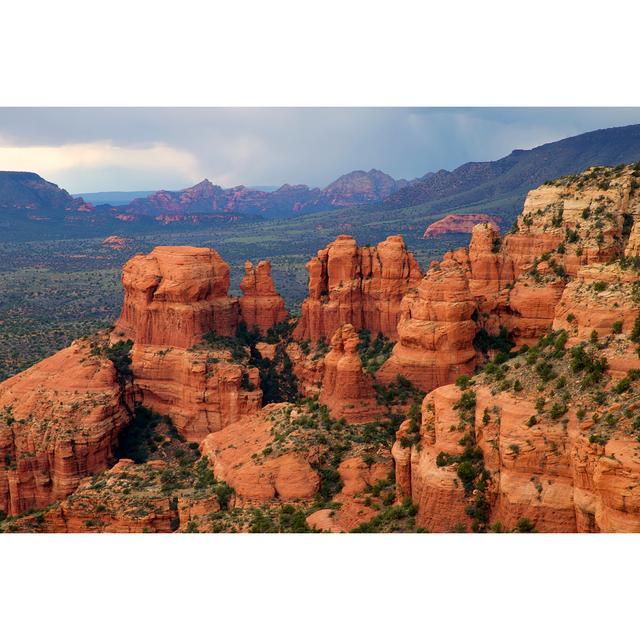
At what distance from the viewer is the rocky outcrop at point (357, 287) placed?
5503 centimetres

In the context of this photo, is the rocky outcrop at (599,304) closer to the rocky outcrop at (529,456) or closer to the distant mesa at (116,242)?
the rocky outcrop at (529,456)

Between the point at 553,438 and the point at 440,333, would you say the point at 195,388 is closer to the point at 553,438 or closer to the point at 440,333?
the point at 440,333

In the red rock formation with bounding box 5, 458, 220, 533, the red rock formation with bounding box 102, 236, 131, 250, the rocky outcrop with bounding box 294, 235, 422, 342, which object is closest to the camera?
the red rock formation with bounding box 5, 458, 220, 533

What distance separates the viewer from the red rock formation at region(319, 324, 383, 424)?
4403 centimetres

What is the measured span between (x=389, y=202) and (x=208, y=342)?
13924 cm

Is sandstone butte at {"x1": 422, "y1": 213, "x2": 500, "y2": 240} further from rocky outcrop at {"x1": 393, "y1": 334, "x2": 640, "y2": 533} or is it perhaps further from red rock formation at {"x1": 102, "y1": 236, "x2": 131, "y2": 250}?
rocky outcrop at {"x1": 393, "y1": 334, "x2": 640, "y2": 533}

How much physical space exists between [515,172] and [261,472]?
136 metres

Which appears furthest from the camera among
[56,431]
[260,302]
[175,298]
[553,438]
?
[260,302]

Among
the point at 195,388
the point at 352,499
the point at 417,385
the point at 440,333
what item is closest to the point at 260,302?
the point at 195,388

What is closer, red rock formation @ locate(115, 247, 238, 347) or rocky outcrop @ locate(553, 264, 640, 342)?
rocky outcrop @ locate(553, 264, 640, 342)

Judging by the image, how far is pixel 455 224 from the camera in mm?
142375

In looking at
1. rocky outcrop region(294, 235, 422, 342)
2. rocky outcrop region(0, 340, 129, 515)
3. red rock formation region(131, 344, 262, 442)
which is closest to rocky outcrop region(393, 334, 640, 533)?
red rock formation region(131, 344, 262, 442)

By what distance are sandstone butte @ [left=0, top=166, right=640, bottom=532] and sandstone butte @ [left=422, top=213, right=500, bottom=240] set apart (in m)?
84.5

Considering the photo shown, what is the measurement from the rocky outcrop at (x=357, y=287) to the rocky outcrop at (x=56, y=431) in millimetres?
14013
